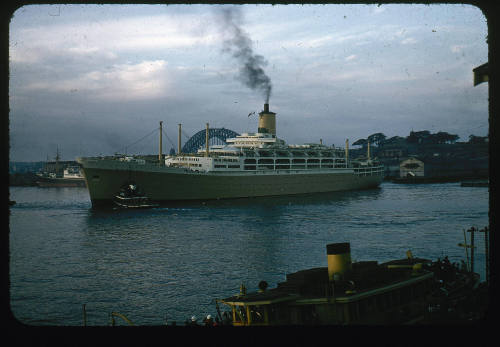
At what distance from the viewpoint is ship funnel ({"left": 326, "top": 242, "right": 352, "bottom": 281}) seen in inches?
223

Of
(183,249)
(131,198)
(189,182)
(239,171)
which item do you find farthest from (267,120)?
(183,249)

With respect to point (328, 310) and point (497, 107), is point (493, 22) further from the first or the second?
point (328, 310)

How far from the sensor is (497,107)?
90.7 inches

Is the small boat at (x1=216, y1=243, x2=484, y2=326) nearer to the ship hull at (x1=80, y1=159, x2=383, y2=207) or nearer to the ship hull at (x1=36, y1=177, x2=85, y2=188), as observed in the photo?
the ship hull at (x1=80, y1=159, x2=383, y2=207)

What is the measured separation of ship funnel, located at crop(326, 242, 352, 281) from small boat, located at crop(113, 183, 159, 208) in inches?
1160

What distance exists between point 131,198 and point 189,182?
5047 mm

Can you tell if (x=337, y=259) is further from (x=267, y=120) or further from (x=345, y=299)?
(x=267, y=120)

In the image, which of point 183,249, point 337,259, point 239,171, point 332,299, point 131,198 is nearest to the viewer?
point 332,299

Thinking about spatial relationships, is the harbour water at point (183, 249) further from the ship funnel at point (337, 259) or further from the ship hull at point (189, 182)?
the ship funnel at point (337, 259)

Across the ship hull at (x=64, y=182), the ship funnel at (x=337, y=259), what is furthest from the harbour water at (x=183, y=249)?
the ship hull at (x=64, y=182)

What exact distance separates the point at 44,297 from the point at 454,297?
1060 centimetres

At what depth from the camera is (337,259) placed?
5.69 m

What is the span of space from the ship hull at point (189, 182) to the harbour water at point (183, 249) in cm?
243

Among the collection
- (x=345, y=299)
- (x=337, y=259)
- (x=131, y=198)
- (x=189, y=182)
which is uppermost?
(x=189, y=182)
